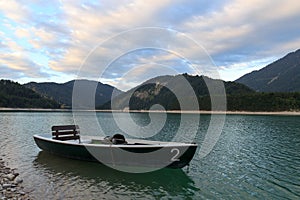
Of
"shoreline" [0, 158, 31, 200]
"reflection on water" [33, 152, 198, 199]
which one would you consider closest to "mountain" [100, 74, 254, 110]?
"reflection on water" [33, 152, 198, 199]

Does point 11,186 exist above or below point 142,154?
below

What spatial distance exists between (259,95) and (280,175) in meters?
130

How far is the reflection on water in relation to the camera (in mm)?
11305

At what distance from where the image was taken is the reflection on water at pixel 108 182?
11305 millimetres

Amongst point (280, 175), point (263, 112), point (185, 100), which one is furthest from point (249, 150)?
point (185, 100)

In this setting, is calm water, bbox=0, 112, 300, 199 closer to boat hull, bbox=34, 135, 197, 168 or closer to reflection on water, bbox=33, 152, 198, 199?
reflection on water, bbox=33, 152, 198, 199

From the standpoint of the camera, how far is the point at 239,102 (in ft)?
448

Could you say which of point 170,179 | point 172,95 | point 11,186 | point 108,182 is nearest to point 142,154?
point 170,179

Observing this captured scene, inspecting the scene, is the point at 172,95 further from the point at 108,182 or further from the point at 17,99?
the point at 108,182

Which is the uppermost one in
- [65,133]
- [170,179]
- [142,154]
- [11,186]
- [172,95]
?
[172,95]

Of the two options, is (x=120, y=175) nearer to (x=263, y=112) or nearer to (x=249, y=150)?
(x=249, y=150)

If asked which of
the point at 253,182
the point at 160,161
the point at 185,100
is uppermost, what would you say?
the point at 185,100

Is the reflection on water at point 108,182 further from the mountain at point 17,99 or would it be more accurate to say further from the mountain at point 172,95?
the mountain at point 17,99

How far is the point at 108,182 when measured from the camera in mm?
12828
